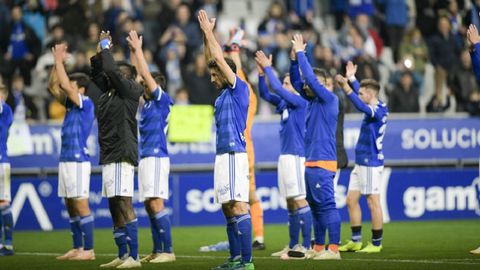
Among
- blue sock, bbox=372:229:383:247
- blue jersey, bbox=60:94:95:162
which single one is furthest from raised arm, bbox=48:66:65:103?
blue sock, bbox=372:229:383:247

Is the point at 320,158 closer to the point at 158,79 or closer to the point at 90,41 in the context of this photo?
the point at 158,79

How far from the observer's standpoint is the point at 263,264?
1530 cm

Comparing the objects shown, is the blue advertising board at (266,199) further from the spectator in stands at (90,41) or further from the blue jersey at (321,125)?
the blue jersey at (321,125)

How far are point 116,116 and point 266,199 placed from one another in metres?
9.22

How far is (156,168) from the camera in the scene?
53.3 ft

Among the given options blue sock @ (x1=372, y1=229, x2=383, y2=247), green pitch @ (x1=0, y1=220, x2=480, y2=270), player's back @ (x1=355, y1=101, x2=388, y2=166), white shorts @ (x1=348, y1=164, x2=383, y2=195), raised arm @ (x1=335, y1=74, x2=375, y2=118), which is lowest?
green pitch @ (x1=0, y1=220, x2=480, y2=270)

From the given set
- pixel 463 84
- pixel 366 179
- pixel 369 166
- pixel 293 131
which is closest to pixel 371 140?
pixel 369 166

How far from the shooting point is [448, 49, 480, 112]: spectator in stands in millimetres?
26453

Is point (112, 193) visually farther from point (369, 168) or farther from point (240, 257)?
point (369, 168)

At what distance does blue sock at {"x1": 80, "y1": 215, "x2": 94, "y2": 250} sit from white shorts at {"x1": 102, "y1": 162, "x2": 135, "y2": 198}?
5.98ft

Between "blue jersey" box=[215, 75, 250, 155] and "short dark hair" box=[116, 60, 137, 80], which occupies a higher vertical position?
"short dark hair" box=[116, 60, 137, 80]

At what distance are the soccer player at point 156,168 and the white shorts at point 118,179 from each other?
1.14 meters

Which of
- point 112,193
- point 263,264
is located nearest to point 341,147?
point 263,264

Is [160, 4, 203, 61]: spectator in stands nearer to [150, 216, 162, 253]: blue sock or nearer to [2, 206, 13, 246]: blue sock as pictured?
[2, 206, 13, 246]: blue sock
